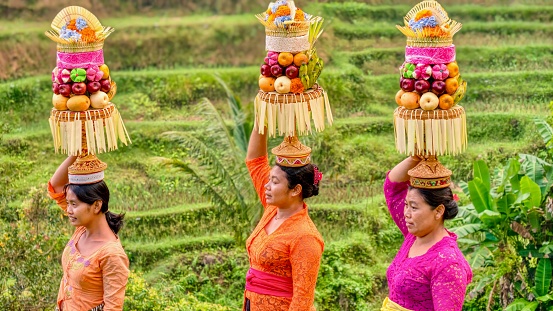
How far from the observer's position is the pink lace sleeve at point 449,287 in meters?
3.51

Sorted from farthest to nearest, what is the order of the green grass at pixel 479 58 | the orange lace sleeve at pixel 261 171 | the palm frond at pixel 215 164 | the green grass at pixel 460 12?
the green grass at pixel 460 12
the green grass at pixel 479 58
the palm frond at pixel 215 164
the orange lace sleeve at pixel 261 171

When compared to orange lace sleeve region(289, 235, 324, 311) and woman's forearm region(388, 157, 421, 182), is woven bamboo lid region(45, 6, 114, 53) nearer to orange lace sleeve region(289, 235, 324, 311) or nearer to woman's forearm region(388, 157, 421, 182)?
orange lace sleeve region(289, 235, 324, 311)

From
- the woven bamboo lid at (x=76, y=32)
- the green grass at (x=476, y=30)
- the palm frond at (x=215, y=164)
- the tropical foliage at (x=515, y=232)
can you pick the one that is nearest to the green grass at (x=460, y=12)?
the green grass at (x=476, y=30)

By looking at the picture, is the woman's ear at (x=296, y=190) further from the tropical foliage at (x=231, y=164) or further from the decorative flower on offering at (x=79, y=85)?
the tropical foliage at (x=231, y=164)

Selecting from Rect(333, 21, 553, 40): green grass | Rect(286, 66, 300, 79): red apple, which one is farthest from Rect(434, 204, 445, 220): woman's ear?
Rect(333, 21, 553, 40): green grass

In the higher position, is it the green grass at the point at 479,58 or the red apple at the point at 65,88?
the red apple at the point at 65,88

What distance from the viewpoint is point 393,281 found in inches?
147

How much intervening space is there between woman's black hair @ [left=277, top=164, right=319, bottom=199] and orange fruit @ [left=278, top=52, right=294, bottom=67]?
44cm

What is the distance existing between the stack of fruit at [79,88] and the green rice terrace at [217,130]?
273cm

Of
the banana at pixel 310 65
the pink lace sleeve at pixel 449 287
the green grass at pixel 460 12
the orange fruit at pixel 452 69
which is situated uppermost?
the orange fruit at pixel 452 69

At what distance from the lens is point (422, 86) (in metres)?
3.65

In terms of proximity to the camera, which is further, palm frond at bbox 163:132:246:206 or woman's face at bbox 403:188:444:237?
palm frond at bbox 163:132:246:206

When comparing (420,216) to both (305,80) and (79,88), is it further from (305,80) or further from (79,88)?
(79,88)

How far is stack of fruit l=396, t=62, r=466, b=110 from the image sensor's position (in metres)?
3.64
